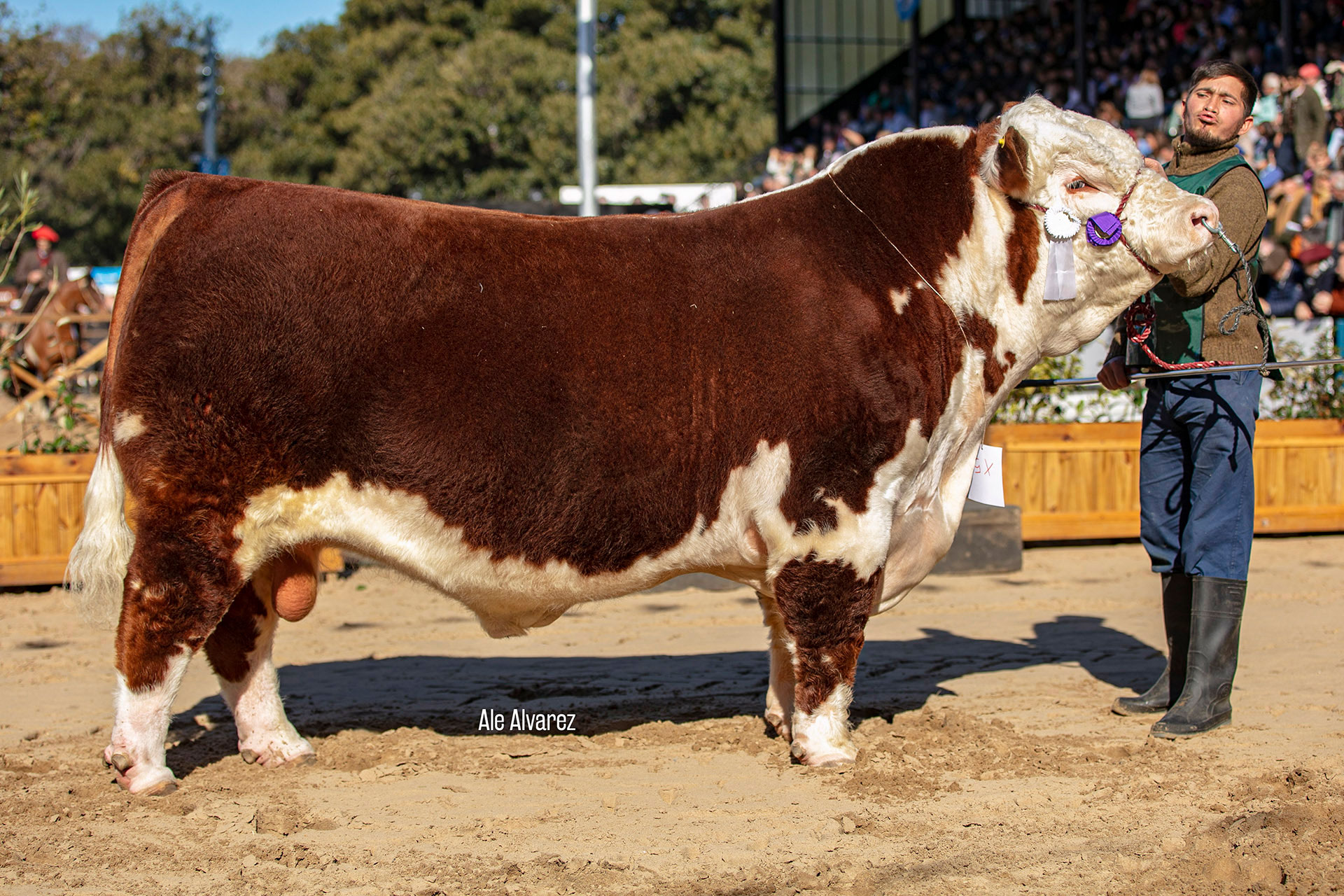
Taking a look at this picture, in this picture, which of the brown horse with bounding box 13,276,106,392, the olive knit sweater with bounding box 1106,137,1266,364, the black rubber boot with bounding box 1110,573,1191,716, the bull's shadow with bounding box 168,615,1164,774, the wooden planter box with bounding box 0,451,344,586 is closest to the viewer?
the olive knit sweater with bounding box 1106,137,1266,364

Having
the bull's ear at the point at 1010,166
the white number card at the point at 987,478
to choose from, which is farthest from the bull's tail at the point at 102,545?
the bull's ear at the point at 1010,166

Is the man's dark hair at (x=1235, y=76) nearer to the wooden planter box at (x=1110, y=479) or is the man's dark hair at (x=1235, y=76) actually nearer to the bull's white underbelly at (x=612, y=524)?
the bull's white underbelly at (x=612, y=524)

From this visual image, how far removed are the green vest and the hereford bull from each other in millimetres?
421

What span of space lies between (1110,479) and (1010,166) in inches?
173

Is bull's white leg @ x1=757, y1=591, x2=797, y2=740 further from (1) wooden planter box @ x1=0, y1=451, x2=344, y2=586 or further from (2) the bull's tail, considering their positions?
(1) wooden planter box @ x1=0, y1=451, x2=344, y2=586

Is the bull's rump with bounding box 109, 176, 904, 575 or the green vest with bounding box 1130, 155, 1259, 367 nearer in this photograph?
the bull's rump with bounding box 109, 176, 904, 575

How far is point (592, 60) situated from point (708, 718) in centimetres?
995

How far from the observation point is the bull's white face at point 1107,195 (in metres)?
3.53

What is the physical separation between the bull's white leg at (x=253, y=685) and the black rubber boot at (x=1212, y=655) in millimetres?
2877

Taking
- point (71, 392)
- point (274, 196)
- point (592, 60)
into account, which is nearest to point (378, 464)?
point (274, 196)

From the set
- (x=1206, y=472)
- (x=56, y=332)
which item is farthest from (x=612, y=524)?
(x=56, y=332)

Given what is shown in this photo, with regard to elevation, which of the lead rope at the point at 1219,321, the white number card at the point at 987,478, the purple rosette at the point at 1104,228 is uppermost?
the purple rosette at the point at 1104,228

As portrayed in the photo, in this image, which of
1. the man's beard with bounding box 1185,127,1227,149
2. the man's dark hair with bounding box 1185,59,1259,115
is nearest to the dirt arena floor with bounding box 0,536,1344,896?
the man's beard with bounding box 1185,127,1227,149

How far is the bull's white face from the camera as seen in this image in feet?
11.6
